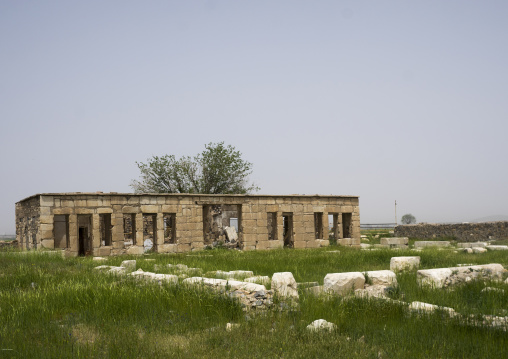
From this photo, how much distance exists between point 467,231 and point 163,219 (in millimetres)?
17419

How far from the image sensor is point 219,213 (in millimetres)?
32344

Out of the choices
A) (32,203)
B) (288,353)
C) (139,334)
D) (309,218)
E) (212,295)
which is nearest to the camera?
(288,353)

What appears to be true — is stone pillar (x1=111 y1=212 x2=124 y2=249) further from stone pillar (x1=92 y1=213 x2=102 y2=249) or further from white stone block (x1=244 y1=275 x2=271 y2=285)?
white stone block (x1=244 y1=275 x2=271 y2=285)

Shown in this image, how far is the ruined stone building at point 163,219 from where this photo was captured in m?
20.6

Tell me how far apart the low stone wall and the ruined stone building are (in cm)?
711

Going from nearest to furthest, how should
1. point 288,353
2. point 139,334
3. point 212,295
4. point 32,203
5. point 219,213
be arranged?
point 288,353 → point 139,334 → point 212,295 → point 32,203 → point 219,213

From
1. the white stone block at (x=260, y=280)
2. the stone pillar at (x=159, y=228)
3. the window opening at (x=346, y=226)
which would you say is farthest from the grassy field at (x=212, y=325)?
the window opening at (x=346, y=226)

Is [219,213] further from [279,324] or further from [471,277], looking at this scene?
[279,324]

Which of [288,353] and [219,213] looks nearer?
[288,353]

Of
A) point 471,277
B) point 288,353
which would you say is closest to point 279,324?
point 288,353

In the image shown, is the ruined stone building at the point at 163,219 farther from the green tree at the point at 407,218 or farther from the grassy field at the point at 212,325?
the green tree at the point at 407,218

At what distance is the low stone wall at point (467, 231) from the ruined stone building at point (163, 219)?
7108 millimetres

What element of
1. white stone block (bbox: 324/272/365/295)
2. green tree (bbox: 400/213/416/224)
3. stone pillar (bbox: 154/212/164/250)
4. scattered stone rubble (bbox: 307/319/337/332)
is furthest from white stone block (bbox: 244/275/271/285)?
green tree (bbox: 400/213/416/224)

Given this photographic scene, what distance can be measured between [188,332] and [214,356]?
42.4 inches
